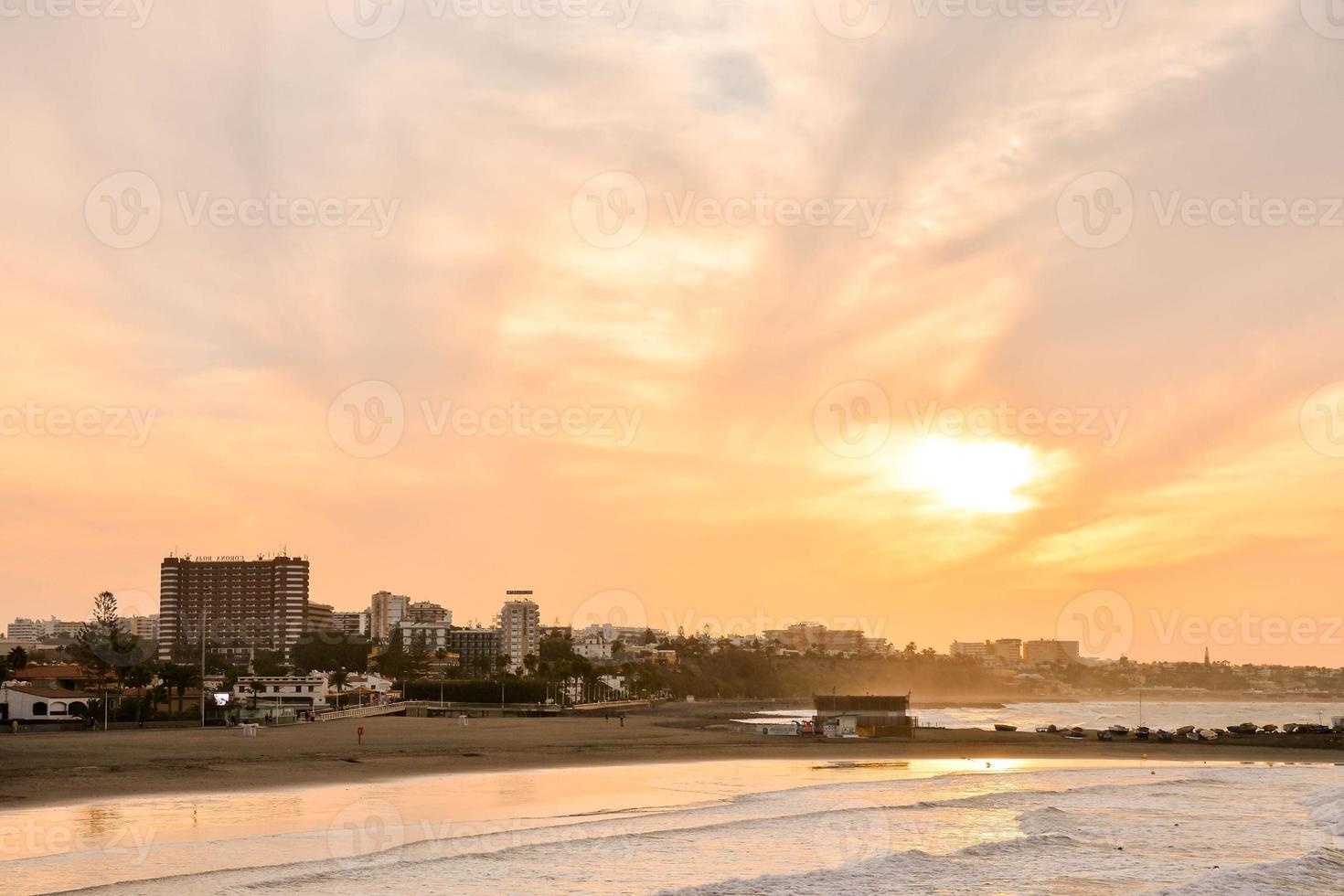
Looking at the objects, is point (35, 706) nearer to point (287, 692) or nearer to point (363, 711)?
point (363, 711)

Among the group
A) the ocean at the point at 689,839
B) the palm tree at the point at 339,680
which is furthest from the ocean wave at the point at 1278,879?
the palm tree at the point at 339,680

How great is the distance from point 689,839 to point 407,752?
104ft

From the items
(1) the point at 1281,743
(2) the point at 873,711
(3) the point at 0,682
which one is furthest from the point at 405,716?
(1) the point at 1281,743

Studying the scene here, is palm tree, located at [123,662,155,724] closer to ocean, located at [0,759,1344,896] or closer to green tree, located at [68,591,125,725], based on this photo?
green tree, located at [68,591,125,725]

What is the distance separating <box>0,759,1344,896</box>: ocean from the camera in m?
24.7

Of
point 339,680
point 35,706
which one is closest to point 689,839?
point 35,706

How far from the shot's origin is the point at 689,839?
31.0m

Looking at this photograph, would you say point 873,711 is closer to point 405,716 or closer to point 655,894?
point 405,716

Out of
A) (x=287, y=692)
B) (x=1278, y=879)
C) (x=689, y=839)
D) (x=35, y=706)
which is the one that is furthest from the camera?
(x=287, y=692)

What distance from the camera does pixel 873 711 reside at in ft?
273

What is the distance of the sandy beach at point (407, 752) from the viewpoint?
138 ft

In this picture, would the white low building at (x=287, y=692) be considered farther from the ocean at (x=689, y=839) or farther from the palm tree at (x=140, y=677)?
the ocean at (x=689, y=839)

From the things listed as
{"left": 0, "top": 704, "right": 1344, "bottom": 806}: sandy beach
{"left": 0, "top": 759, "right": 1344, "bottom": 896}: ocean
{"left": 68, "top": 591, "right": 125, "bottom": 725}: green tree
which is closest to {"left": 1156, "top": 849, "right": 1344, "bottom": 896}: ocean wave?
{"left": 0, "top": 759, "right": 1344, "bottom": 896}: ocean

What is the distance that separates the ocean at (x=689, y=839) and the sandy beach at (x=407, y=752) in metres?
4.39
